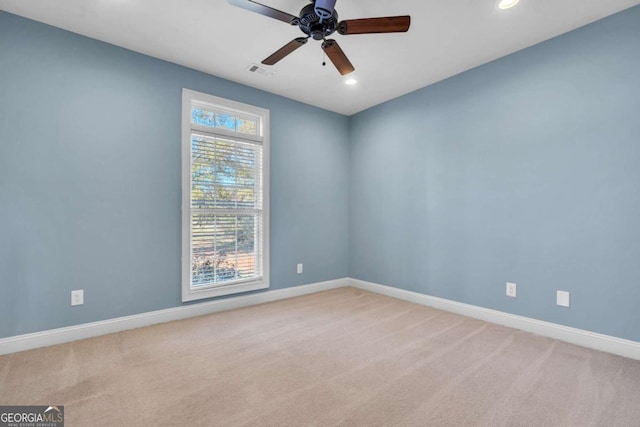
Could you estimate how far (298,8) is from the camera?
7.51ft

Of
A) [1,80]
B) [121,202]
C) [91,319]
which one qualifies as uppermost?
[1,80]

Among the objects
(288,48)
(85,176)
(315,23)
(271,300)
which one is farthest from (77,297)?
(315,23)

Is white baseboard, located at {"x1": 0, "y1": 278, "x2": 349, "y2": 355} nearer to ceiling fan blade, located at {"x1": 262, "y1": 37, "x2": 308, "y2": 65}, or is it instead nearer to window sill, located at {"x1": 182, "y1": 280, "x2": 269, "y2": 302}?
window sill, located at {"x1": 182, "y1": 280, "x2": 269, "y2": 302}

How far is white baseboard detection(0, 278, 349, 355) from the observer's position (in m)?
2.37

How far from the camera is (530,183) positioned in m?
2.80

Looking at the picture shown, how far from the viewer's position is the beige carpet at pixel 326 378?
163 centimetres

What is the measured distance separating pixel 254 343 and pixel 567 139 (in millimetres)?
3326

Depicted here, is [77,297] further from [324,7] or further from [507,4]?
[507,4]

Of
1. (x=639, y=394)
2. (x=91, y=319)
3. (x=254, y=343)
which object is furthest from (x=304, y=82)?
(x=639, y=394)

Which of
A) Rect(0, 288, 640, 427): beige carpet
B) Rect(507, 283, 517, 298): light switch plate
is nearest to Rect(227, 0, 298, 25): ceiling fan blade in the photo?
Rect(0, 288, 640, 427): beige carpet

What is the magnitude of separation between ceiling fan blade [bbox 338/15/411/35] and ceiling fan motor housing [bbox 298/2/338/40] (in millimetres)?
66

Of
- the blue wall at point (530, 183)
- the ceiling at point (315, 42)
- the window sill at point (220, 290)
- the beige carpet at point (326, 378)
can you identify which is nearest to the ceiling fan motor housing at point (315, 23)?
the ceiling at point (315, 42)

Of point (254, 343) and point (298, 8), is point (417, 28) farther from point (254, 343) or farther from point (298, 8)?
point (254, 343)

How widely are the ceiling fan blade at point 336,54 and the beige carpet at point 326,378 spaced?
2.42 meters
